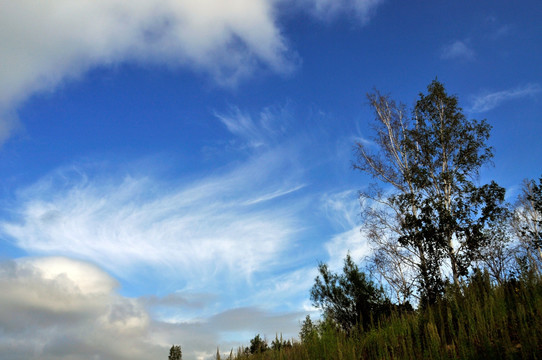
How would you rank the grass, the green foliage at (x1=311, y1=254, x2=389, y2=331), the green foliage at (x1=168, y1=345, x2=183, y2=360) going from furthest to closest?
the green foliage at (x1=168, y1=345, x2=183, y2=360)
the green foliage at (x1=311, y1=254, x2=389, y2=331)
the grass

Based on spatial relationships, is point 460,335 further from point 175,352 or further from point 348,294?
point 175,352

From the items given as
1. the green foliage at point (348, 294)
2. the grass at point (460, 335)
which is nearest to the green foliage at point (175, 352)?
the green foliage at point (348, 294)

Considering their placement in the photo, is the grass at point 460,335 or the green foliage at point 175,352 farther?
the green foliage at point 175,352

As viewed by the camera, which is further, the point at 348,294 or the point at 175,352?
the point at 175,352

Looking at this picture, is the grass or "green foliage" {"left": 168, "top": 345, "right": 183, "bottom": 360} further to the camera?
"green foliage" {"left": 168, "top": 345, "right": 183, "bottom": 360}

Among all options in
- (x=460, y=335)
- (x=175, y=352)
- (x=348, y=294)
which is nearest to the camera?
(x=460, y=335)

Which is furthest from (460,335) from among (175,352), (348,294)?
(175,352)

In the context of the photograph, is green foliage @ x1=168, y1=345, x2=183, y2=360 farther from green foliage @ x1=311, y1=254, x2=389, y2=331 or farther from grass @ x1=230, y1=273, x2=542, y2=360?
grass @ x1=230, y1=273, x2=542, y2=360

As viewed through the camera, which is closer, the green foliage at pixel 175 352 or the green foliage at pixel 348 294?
the green foliage at pixel 348 294

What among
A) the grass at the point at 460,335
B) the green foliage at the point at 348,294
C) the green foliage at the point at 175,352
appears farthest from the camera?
the green foliage at the point at 175,352

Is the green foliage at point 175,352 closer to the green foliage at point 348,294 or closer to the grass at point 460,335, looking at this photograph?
the green foliage at point 348,294

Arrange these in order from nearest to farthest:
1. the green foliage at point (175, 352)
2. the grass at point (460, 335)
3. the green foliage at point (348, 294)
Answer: the grass at point (460, 335) → the green foliage at point (348, 294) → the green foliage at point (175, 352)

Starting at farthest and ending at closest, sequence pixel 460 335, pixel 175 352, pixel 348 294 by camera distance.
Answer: pixel 175 352, pixel 348 294, pixel 460 335

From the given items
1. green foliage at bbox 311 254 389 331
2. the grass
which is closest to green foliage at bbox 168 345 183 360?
green foliage at bbox 311 254 389 331
